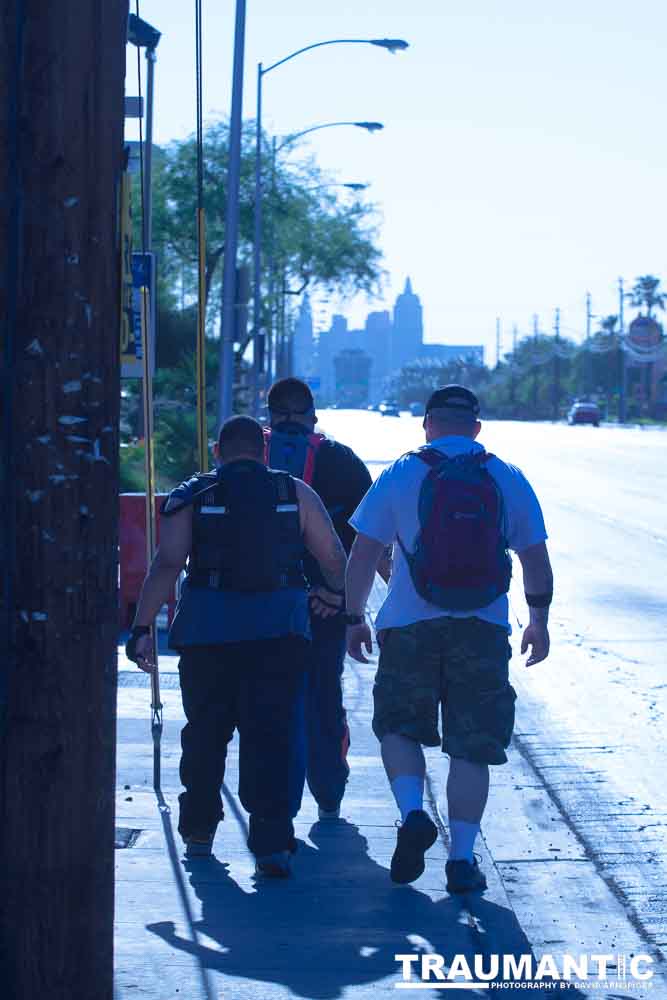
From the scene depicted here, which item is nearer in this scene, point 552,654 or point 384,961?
point 384,961

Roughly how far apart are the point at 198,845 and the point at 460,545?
1539 mm

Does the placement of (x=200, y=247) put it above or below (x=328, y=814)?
above

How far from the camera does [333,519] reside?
718 cm

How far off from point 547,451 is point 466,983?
4997cm

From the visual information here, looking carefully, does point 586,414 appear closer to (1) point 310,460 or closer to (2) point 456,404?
(1) point 310,460

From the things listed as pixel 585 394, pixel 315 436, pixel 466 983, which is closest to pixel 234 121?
pixel 315 436

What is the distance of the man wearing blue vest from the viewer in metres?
6.05

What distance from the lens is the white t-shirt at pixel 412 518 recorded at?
6.01m

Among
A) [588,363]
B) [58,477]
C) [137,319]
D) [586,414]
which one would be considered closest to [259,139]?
[137,319]

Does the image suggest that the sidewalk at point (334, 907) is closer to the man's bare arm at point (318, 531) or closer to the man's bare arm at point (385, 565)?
the man's bare arm at point (385, 565)

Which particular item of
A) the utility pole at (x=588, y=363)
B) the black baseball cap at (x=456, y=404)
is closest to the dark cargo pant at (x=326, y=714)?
the black baseball cap at (x=456, y=404)

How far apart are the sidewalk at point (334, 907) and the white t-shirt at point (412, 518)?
0.96 m

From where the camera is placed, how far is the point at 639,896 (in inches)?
235

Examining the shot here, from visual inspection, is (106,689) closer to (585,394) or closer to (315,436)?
(315,436)
